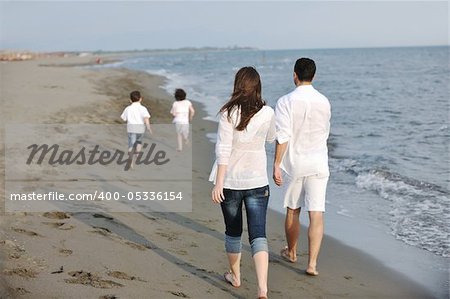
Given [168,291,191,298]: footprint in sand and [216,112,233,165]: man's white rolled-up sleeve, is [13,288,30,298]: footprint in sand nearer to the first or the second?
[168,291,191,298]: footprint in sand

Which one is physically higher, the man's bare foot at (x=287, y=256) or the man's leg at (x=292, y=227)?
the man's leg at (x=292, y=227)

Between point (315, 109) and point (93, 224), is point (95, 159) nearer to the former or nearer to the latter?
point (93, 224)

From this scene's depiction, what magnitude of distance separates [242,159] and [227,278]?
111 centimetres

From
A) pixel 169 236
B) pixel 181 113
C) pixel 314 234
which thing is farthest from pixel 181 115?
pixel 314 234

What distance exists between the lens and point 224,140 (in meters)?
3.68

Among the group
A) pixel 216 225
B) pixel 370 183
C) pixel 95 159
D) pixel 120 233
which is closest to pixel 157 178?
pixel 95 159

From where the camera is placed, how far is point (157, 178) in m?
7.93

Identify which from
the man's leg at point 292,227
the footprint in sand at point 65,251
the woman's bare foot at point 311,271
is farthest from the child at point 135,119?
the woman's bare foot at point 311,271

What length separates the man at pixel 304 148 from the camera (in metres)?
4.23

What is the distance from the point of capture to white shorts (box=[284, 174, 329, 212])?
14.6ft

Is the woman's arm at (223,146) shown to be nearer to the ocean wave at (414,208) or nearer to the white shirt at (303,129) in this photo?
the white shirt at (303,129)

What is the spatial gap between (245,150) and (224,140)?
20cm

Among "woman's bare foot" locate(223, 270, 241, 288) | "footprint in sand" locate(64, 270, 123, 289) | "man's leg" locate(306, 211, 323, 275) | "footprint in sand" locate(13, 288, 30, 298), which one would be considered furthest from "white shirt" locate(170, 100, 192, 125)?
"footprint in sand" locate(13, 288, 30, 298)

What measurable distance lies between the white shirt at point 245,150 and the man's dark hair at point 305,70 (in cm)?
64
